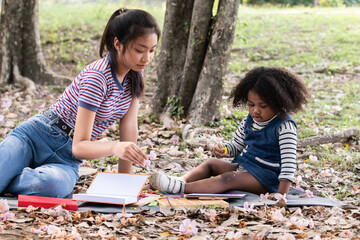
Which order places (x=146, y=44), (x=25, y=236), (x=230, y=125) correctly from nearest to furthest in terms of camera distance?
(x=25, y=236)
(x=146, y=44)
(x=230, y=125)

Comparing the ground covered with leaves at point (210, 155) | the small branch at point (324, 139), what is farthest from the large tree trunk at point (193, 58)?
the small branch at point (324, 139)

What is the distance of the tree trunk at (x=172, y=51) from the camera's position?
18.0 ft

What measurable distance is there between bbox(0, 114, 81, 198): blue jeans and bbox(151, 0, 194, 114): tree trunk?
2393 millimetres

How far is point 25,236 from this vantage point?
2.34m

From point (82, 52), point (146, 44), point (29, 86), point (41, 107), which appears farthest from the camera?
point (82, 52)

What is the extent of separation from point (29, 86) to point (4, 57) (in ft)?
2.29

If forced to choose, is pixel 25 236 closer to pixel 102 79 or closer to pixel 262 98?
pixel 102 79

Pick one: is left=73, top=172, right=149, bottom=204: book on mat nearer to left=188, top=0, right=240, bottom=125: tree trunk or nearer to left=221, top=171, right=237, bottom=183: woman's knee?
left=221, top=171, right=237, bottom=183: woman's knee

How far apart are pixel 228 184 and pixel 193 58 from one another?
7.60 ft

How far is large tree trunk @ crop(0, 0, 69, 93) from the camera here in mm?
7289

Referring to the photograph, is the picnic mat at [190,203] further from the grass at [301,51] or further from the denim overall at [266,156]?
the grass at [301,51]

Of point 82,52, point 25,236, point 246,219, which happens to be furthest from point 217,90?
point 82,52

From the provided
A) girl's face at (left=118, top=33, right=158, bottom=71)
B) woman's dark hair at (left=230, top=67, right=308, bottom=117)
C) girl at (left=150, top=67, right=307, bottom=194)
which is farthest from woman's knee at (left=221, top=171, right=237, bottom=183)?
girl's face at (left=118, top=33, right=158, bottom=71)

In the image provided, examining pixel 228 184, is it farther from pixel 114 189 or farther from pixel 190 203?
pixel 114 189
